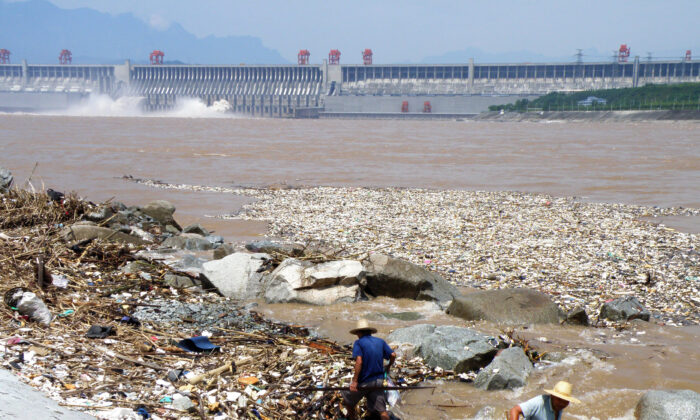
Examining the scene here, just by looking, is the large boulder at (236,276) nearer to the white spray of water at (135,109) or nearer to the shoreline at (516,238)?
the shoreline at (516,238)

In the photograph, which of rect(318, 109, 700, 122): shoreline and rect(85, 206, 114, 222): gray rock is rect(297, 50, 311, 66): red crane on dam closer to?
rect(318, 109, 700, 122): shoreline

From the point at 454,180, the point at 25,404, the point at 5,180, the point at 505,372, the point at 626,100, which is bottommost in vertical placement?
the point at 454,180

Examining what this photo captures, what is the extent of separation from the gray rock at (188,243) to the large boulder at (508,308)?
552cm

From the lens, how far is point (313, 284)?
31.7 feet

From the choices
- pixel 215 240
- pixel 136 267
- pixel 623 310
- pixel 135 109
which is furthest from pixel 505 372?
pixel 135 109

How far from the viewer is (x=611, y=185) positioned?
87.2 ft

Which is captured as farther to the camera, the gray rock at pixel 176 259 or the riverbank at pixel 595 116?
the riverbank at pixel 595 116

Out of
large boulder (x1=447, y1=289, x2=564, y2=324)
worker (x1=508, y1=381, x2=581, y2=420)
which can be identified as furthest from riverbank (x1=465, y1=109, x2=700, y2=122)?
worker (x1=508, y1=381, x2=581, y2=420)

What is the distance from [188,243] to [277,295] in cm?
404

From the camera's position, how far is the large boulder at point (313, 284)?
9.59 meters

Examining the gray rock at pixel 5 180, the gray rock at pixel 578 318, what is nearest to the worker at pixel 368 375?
the gray rock at pixel 578 318

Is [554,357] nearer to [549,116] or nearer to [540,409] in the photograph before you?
[540,409]

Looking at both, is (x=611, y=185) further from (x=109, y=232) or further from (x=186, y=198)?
(x=109, y=232)

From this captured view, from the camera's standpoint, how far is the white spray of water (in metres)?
134
